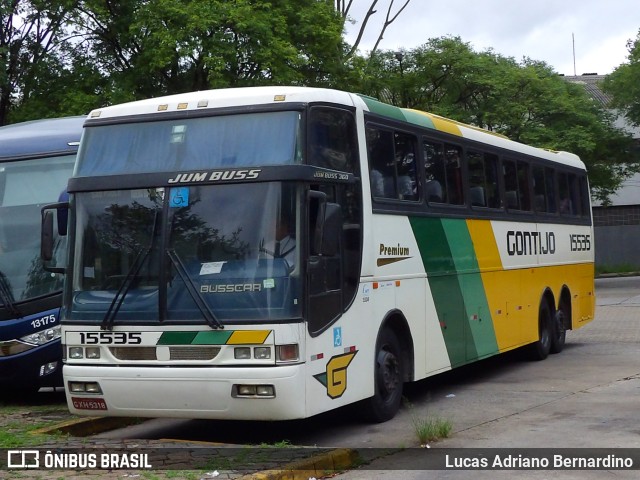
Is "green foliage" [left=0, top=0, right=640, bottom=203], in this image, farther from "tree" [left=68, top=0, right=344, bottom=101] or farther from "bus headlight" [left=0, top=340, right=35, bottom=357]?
"bus headlight" [left=0, top=340, right=35, bottom=357]

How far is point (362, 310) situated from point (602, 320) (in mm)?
16257

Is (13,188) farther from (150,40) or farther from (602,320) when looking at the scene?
(602,320)

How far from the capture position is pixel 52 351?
12703 millimetres

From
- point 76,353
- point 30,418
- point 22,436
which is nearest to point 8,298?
point 30,418

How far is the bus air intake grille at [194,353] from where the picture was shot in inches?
366

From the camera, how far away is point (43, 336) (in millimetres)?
12625

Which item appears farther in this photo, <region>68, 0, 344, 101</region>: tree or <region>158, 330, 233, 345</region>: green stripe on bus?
<region>68, 0, 344, 101</region>: tree

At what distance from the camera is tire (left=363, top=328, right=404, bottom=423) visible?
10953mm

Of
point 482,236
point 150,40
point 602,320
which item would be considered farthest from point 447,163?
point 150,40

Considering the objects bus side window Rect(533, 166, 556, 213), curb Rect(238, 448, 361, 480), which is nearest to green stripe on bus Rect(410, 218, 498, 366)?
bus side window Rect(533, 166, 556, 213)

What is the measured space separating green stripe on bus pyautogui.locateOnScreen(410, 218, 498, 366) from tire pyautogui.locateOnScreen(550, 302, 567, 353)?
12.5 ft

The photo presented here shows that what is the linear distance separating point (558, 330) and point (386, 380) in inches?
313

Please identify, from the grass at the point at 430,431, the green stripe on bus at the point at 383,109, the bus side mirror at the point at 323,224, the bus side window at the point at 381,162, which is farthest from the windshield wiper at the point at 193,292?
the green stripe on bus at the point at 383,109

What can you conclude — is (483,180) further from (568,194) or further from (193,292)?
(193,292)
